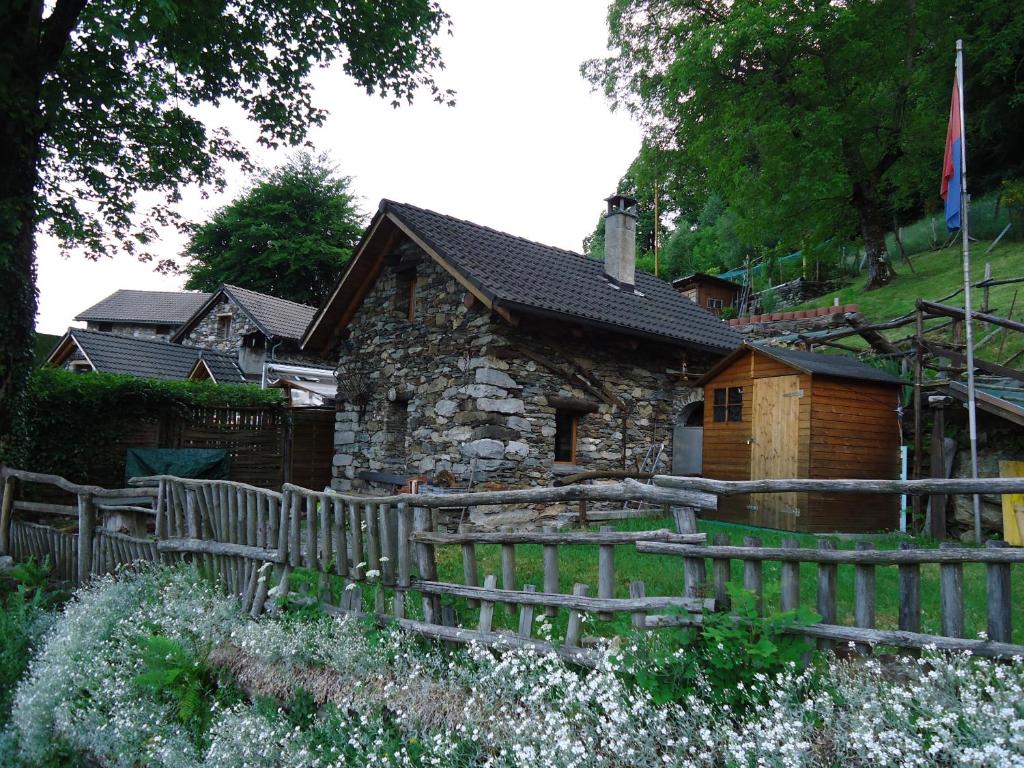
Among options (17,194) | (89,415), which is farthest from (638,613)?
(89,415)

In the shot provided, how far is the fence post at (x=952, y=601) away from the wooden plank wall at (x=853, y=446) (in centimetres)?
630

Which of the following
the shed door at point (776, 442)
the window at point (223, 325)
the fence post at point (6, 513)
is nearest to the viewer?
the fence post at point (6, 513)

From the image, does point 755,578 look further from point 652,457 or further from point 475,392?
point 652,457

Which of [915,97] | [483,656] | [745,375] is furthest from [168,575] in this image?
[915,97]

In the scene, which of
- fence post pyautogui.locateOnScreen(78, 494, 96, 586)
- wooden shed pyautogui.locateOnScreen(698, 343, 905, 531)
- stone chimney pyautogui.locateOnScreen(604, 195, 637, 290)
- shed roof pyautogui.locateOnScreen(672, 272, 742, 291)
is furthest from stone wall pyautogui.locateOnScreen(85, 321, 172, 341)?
Result: wooden shed pyautogui.locateOnScreen(698, 343, 905, 531)

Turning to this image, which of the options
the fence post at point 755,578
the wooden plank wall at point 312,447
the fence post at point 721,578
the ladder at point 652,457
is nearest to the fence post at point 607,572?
the fence post at point 721,578

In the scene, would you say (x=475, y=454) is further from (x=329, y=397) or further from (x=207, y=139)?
(x=329, y=397)

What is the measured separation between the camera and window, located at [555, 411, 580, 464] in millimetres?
10875

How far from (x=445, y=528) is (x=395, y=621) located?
5.68 meters

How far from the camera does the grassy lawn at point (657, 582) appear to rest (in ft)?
14.2

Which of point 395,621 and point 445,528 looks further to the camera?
point 445,528

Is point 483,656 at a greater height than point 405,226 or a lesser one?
lesser

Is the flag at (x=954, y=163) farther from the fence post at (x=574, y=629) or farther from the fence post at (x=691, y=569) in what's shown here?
the fence post at (x=574, y=629)

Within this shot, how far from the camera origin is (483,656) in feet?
12.7
